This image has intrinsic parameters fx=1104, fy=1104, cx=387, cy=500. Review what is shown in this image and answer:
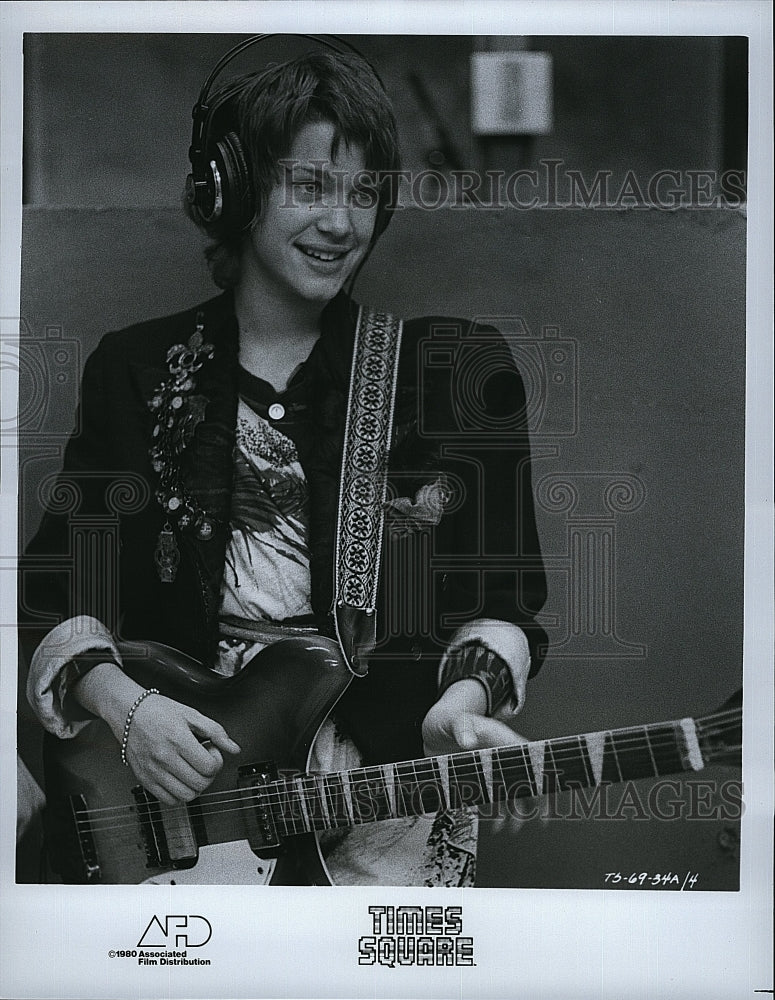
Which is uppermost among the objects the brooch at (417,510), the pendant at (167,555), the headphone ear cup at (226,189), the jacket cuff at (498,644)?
the headphone ear cup at (226,189)

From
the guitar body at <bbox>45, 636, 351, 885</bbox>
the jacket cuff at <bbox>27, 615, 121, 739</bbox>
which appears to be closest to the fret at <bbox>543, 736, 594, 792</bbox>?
the guitar body at <bbox>45, 636, 351, 885</bbox>

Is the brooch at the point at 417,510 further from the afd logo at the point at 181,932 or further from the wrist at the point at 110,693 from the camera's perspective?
the afd logo at the point at 181,932

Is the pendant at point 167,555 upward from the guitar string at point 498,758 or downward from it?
upward

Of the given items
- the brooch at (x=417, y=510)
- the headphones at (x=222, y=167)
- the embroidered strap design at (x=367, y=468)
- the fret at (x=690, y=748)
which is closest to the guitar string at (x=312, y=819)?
the fret at (x=690, y=748)

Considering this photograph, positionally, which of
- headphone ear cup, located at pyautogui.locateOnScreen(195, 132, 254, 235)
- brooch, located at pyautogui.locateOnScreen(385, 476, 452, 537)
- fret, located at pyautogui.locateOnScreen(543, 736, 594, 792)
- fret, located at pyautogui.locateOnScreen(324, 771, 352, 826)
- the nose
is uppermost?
headphone ear cup, located at pyautogui.locateOnScreen(195, 132, 254, 235)

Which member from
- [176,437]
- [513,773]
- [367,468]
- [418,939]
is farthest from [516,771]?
[176,437]

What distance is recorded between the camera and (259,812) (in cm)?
190

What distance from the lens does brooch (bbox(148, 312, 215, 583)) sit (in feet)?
6.22

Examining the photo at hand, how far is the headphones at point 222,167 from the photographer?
1.90 m

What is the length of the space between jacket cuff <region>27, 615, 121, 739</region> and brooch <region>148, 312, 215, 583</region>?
16 cm

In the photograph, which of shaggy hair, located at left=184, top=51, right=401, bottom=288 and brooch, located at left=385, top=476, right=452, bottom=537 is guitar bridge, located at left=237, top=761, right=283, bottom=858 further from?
shaggy hair, located at left=184, top=51, right=401, bottom=288

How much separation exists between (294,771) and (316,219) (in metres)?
0.95

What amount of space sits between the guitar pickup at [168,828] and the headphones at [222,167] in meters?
1.00

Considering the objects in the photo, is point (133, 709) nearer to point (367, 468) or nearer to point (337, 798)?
point (337, 798)
